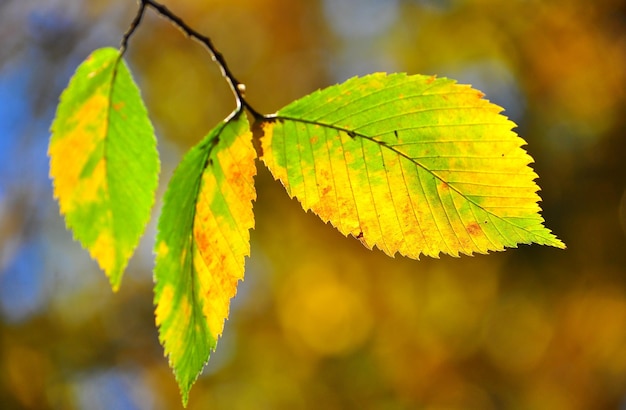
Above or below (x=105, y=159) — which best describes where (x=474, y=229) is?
below

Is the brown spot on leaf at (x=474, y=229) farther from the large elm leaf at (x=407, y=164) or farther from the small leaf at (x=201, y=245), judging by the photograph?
the small leaf at (x=201, y=245)

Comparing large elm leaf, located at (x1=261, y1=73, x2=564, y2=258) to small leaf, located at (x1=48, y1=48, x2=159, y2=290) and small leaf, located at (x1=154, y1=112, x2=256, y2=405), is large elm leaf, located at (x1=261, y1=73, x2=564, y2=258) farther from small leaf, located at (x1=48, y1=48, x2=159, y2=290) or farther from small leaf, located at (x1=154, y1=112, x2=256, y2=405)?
small leaf, located at (x1=48, y1=48, x2=159, y2=290)

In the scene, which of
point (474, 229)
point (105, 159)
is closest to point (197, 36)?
point (105, 159)

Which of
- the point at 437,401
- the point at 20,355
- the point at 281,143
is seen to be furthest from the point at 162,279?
the point at 20,355

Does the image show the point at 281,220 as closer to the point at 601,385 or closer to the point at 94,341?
the point at 94,341

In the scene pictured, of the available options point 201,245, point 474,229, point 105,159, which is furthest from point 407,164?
point 105,159

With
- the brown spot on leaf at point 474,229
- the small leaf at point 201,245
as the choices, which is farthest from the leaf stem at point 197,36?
the brown spot on leaf at point 474,229

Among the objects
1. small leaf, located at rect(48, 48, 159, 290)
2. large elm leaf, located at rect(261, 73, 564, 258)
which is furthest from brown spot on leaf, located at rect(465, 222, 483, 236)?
small leaf, located at rect(48, 48, 159, 290)

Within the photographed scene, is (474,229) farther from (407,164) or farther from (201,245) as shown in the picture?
(201,245)
